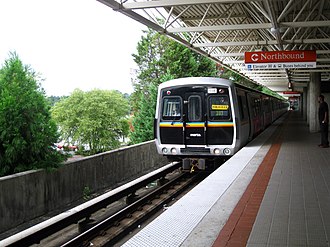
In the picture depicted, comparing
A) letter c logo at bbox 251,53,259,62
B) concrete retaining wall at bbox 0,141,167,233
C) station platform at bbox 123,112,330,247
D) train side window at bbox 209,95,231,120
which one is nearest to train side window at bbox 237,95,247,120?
train side window at bbox 209,95,231,120

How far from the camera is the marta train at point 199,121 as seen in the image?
36.5 ft

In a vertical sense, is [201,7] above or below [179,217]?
above

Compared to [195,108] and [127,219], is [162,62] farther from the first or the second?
[127,219]

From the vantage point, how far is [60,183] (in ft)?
32.7

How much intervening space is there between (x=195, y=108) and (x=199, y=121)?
0.40 m

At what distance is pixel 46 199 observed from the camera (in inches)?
369

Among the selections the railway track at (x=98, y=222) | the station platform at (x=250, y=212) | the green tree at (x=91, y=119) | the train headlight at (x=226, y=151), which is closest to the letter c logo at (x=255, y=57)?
the train headlight at (x=226, y=151)

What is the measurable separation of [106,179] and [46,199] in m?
3.30

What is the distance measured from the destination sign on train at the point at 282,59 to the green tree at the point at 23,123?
32.7ft

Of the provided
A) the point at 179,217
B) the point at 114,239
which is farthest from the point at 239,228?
the point at 114,239

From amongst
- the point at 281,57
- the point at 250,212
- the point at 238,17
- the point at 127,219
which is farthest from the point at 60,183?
the point at 238,17

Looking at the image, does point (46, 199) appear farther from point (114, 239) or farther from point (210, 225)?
point (210, 225)

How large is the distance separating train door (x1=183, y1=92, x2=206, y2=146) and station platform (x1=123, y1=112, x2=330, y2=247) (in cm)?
242

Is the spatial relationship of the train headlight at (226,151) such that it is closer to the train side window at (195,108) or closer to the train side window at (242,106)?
the train side window at (195,108)
